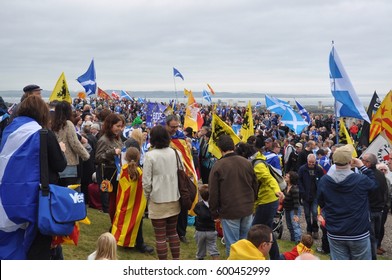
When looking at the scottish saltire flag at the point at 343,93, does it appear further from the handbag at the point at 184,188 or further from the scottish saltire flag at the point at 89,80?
the scottish saltire flag at the point at 89,80

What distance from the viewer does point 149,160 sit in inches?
214

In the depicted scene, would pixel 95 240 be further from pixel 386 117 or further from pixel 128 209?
pixel 386 117

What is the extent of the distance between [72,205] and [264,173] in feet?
9.99

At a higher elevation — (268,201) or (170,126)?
(170,126)

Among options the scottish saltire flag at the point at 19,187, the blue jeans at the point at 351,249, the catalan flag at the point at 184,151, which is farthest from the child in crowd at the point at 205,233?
the scottish saltire flag at the point at 19,187

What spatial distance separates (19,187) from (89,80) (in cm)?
1566

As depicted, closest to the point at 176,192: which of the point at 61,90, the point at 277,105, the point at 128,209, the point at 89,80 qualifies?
the point at 128,209

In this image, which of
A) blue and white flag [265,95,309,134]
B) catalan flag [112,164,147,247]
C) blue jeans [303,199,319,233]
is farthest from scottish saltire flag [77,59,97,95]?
catalan flag [112,164,147,247]

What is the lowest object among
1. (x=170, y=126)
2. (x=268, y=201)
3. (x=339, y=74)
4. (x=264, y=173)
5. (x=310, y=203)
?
(x=310, y=203)

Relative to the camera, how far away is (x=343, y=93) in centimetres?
930

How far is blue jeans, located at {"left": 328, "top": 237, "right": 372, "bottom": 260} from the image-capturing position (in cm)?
502

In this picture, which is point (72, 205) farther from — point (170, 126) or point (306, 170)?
point (306, 170)
